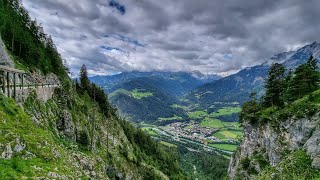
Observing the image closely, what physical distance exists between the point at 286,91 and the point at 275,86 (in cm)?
286

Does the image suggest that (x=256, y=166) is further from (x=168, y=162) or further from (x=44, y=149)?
(x=168, y=162)

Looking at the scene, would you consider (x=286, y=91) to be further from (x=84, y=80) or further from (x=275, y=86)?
(x=84, y=80)

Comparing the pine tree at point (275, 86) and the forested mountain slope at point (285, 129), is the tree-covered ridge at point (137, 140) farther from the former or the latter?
the pine tree at point (275, 86)

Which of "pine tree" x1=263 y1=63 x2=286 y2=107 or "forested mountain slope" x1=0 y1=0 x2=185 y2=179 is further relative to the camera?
"pine tree" x1=263 y1=63 x2=286 y2=107

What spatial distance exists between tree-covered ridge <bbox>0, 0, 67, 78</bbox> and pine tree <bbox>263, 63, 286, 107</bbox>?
66.1 m

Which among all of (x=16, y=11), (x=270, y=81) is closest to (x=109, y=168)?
(x=270, y=81)

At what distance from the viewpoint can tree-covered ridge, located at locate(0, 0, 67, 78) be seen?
74750 mm

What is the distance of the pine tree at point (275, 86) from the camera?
209ft

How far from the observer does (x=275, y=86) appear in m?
63.9

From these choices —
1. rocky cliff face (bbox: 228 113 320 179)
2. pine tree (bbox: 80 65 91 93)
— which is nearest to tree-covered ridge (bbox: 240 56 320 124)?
rocky cliff face (bbox: 228 113 320 179)

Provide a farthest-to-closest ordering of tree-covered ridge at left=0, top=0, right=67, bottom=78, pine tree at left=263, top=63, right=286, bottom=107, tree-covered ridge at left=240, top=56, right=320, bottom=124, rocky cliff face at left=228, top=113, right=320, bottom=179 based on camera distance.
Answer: tree-covered ridge at left=0, top=0, right=67, bottom=78, pine tree at left=263, top=63, right=286, bottom=107, tree-covered ridge at left=240, top=56, right=320, bottom=124, rocky cliff face at left=228, top=113, right=320, bottom=179

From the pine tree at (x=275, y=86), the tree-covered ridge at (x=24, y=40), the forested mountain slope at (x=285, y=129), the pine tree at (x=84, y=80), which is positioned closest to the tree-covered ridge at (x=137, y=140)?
the pine tree at (x=84, y=80)

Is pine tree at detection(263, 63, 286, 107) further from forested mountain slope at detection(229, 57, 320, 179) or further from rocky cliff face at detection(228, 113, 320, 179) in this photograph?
rocky cliff face at detection(228, 113, 320, 179)

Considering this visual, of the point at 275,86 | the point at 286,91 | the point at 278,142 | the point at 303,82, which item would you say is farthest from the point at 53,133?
the point at 303,82
